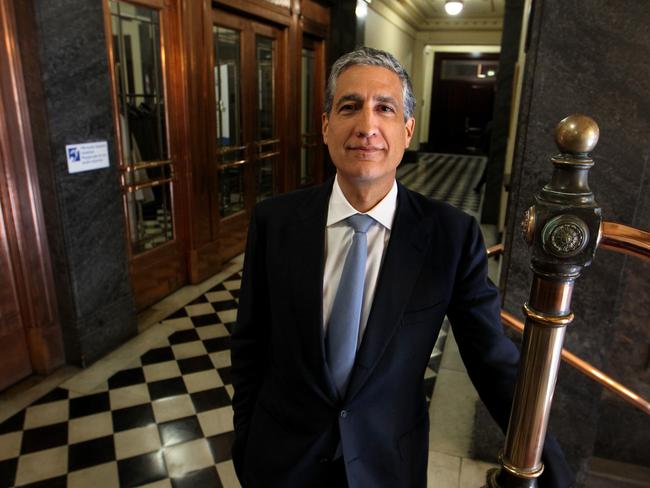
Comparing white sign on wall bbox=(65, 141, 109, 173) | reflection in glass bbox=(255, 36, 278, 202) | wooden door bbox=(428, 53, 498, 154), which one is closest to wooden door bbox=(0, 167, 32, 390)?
white sign on wall bbox=(65, 141, 109, 173)

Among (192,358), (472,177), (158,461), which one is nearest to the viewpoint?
(158,461)

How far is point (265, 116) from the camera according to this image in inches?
238

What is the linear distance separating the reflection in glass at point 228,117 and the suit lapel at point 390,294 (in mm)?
4250

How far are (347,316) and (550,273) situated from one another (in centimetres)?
50

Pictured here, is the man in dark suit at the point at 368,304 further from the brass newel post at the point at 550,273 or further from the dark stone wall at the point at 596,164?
the dark stone wall at the point at 596,164

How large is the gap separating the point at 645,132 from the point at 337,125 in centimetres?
131

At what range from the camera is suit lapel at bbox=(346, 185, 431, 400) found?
1.14m

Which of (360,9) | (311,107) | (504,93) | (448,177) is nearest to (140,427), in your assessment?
(311,107)

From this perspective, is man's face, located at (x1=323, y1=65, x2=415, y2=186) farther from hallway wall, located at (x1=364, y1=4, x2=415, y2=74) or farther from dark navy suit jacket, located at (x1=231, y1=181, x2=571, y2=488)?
hallway wall, located at (x1=364, y1=4, x2=415, y2=74)

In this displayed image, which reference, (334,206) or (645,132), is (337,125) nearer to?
(334,206)

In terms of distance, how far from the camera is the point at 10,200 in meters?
2.97

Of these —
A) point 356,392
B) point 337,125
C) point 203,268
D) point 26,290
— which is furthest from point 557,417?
point 203,268

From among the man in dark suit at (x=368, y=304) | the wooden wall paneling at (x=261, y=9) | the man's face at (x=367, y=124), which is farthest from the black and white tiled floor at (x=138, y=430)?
the wooden wall paneling at (x=261, y=9)

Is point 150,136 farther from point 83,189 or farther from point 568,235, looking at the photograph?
point 568,235
